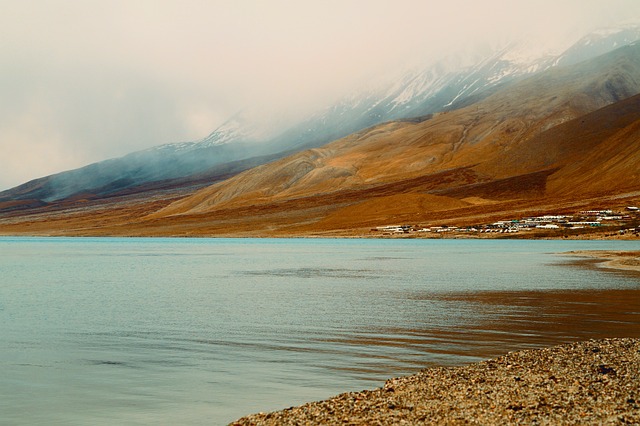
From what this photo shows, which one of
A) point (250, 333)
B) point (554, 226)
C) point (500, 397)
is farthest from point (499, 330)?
point (554, 226)

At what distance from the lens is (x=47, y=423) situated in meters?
16.4

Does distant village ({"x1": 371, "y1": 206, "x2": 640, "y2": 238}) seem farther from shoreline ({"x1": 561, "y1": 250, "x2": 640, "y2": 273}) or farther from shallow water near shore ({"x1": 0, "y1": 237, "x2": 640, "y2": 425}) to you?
shallow water near shore ({"x1": 0, "y1": 237, "x2": 640, "y2": 425})

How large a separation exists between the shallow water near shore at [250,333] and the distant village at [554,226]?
8640cm

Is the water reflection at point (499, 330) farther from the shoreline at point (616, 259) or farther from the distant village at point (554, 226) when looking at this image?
the distant village at point (554, 226)

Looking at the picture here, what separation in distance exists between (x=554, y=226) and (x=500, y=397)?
139m

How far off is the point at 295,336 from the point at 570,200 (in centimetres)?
17480

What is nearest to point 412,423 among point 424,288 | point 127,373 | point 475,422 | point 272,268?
point 475,422

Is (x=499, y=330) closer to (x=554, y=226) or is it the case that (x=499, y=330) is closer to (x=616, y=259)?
(x=616, y=259)

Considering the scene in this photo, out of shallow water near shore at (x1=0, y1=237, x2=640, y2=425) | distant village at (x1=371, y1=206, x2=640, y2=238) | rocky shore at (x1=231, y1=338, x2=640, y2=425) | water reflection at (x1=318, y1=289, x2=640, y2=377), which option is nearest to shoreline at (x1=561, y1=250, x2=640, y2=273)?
shallow water near shore at (x1=0, y1=237, x2=640, y2=425)

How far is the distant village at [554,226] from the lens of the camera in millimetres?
138500

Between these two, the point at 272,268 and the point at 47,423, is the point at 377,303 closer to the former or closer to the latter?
the point at 47,423

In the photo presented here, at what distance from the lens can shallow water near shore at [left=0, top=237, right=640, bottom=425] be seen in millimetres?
18688

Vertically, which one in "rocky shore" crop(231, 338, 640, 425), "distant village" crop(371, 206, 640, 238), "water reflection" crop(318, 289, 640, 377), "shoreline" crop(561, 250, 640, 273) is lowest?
"distant village" crop(371, 206, 640, 238)

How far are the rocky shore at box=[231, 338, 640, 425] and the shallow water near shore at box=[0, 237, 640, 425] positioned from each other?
179cm
